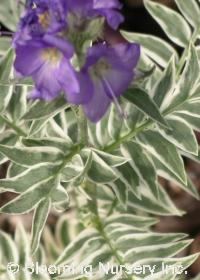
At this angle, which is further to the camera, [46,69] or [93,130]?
[93,130]

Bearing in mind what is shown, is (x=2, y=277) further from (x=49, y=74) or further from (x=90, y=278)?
(x=49, y=74)

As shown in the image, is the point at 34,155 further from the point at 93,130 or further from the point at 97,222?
the point at 97,222

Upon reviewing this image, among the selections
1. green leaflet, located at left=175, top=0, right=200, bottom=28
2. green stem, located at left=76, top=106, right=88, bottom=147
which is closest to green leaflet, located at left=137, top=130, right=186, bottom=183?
green stem, located at left=76, top=106, right=88, bottom=147

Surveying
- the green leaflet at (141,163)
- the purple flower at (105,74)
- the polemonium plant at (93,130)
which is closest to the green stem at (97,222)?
the polemonium plant at (93,130)

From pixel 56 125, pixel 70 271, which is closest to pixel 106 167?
pixel 56 125

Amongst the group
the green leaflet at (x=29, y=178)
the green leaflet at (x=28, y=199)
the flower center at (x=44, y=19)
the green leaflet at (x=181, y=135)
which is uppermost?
the flower center at (x=44, y=19)

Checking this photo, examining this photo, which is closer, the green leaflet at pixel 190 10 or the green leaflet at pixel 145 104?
the green leaflet at pixel 145 104

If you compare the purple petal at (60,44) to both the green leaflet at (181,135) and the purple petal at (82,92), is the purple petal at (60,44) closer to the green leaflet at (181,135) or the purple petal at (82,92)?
the purple petal at (82,92)

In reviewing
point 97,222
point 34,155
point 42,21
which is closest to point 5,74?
point 34,155
